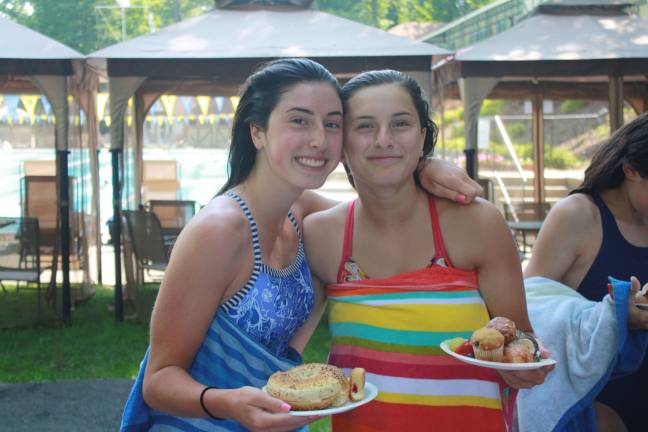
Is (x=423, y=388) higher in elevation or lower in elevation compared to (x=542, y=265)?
lower

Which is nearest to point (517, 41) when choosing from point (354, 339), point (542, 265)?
point (542, 265)

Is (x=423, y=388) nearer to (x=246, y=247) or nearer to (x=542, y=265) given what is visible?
(x=246, y=247)

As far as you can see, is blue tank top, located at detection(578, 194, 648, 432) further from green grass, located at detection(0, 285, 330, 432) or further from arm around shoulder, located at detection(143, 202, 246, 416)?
green grass, located at detection(0, 285, 330, 432)

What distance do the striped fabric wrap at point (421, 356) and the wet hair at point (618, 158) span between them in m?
0.88

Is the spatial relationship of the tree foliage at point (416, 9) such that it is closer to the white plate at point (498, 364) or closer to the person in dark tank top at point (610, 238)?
the person in dark tank top at point (610, 238)

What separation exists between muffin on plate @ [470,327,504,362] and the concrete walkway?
4.21 metres

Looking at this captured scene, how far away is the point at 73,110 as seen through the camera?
959 centimetres

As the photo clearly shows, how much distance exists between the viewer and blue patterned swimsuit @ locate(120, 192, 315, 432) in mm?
1834

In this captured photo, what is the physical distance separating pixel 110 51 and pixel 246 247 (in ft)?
23.2

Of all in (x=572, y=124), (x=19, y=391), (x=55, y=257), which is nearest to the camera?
(x=19, y=391)

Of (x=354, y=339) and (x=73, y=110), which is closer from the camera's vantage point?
(x=354, y=339)

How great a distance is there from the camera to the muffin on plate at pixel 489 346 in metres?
1.79

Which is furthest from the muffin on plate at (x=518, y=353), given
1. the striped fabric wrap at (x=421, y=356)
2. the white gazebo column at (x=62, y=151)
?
the white gazebo column at (x=62, y=151)

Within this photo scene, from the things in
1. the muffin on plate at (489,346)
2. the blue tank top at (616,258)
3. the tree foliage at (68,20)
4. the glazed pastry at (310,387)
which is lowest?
the glazed pastry at (310,387)
